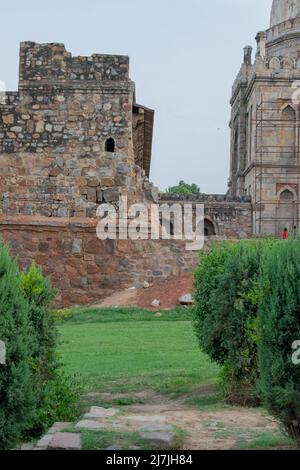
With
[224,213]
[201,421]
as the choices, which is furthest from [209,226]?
[201,421]

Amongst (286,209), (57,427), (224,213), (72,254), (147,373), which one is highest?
(286,209)

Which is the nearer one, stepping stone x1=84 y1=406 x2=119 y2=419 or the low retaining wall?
stepping stone x1=84 y1=406 x2=119 y2=419

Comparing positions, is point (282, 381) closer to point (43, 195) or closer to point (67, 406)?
point (67, 406)

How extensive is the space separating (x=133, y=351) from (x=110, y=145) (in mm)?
6887

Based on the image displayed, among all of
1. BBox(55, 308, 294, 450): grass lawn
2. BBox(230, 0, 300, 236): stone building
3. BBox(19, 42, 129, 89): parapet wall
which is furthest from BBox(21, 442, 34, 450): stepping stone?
BBox(230, 0, 300, 236): stone building

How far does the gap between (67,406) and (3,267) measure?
2.07m

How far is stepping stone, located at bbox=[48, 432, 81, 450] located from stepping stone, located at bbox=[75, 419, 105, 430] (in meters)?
0.25

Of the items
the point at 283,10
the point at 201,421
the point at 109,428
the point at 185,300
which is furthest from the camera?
the point at 283,10

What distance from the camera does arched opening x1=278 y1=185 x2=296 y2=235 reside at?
134 ft

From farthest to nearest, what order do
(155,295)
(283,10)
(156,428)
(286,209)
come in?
(283,10)
(286,209)
(155,295)
(156,428)

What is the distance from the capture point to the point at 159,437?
500 cm

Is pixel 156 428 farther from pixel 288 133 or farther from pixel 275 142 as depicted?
pixel 288 133

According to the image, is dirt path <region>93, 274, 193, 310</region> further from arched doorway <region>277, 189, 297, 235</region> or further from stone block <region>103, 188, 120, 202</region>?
arched doorway <region>277, 189, 297, 235</region>

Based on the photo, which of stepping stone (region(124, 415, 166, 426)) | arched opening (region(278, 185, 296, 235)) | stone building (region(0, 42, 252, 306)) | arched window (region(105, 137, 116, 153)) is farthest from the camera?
arched opening (region(278, 185, 296, 235))
